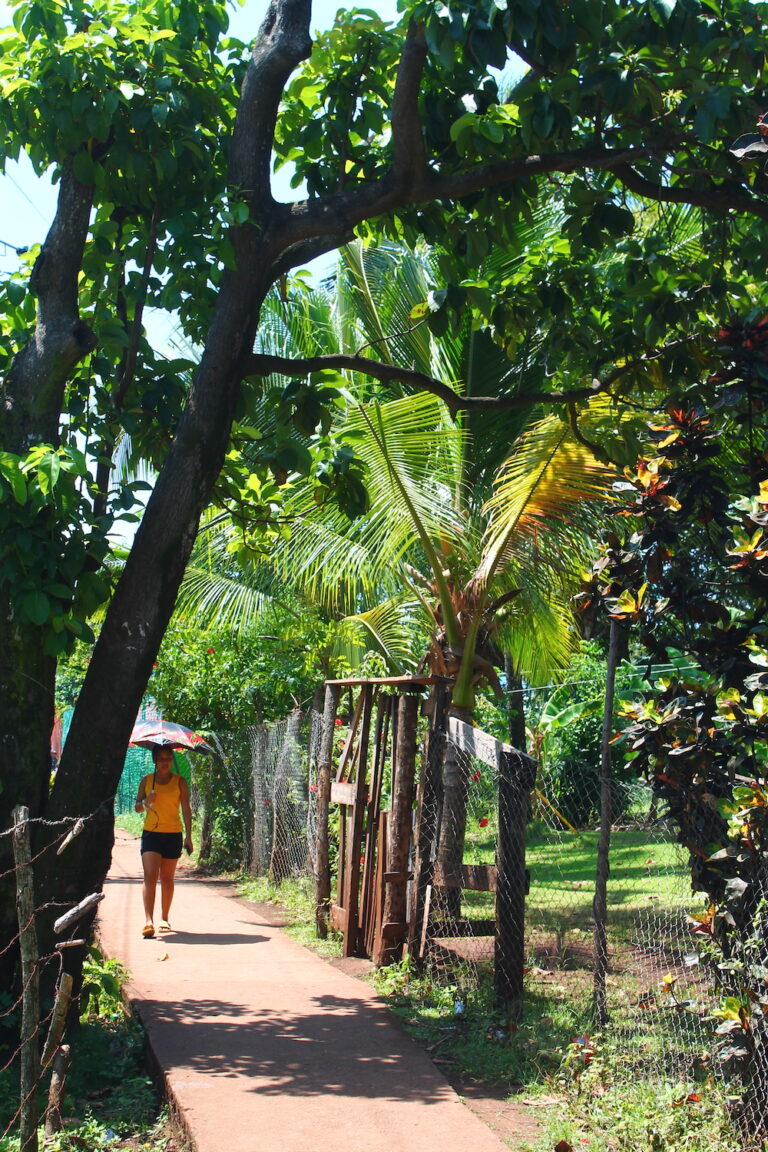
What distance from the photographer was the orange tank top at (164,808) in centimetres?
1039

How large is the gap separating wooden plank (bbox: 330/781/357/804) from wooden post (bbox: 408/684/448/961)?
1.22 metres

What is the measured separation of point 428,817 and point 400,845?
1.21 ft

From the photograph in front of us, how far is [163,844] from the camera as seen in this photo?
1035 cm

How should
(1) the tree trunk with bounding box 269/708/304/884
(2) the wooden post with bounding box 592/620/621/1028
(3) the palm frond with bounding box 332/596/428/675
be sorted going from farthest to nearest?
(3) the palm frond with bounding box 332/596/428/675 < (1) the tree trunk with bounding box 269/708/304/884 < (2) the wooden post with bounding box 592/620/621/1028

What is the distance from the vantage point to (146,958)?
30.7ft

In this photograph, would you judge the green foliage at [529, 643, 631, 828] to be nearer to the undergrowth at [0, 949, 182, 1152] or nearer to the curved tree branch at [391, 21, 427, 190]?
the undergrowth at [0, 949, 182, 1152]

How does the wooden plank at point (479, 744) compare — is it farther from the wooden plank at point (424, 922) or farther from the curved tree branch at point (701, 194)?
the curved tree branch at point (701, 194)

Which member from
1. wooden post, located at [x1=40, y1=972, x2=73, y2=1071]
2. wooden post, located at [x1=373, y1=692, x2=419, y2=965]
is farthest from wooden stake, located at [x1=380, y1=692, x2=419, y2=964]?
wooden post, located at [x1=40, y1=972, x2=73, y2=1071]

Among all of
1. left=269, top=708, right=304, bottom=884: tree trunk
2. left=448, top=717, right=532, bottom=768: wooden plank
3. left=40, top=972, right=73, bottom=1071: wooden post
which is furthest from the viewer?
left=269, top=708, right=304, bottom=884: tree trunk

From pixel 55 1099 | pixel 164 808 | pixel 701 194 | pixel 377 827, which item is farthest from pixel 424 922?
pixel 701 194

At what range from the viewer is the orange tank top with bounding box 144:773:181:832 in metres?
10.4

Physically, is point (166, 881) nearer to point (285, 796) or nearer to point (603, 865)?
point (285, 796)

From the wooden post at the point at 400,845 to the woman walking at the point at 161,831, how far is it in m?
2.66

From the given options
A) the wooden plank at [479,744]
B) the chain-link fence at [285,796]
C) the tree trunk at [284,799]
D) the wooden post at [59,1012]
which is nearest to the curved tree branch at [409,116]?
the wooden plank at [479,744]
